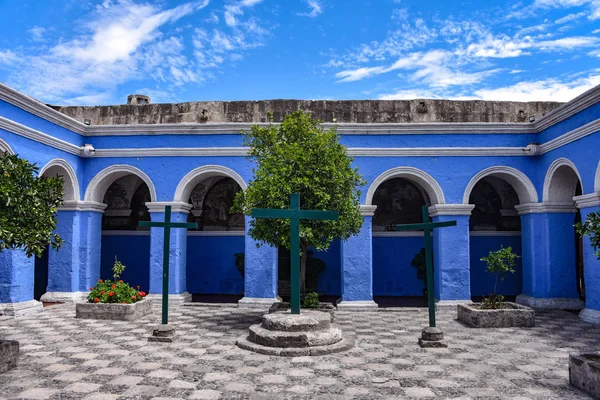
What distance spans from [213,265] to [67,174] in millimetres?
4863

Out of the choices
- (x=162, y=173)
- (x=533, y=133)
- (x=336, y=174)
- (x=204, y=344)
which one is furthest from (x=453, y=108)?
(x=204, y=344)

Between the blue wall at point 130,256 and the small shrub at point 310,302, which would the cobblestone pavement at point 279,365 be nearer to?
the small shrub at point 310,302

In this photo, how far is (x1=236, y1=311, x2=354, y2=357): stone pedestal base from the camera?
6250 millimetres

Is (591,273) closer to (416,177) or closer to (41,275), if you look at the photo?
(416,177)

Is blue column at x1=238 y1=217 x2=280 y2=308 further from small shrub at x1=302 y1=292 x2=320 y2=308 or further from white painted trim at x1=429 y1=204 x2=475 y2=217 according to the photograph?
white painted trim at x1=429 y1=204 x2=475 y2=217

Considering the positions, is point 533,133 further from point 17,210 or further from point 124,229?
point 124,229

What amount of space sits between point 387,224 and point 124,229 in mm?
8040

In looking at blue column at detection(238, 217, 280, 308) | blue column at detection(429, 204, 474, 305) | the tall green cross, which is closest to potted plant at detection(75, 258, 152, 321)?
blue column at detection(238, 217, 280, 308)

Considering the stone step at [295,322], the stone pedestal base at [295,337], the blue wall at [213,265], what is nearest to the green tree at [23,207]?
the stone pedestal base at [295,337]

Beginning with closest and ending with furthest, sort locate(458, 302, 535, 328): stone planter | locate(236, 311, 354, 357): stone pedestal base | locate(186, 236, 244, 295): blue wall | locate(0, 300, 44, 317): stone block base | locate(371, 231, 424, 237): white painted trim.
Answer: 1. locate(236, 311, 354, 357): stone pedestal base
2. locate(458, 302, 535, 328): stone planter
3. locate(0, 300, 44, 317): stone block base
4. locate(371, 231, 424, 237): white painted trim
5. locate(186, 236, 244, 295): blue wall

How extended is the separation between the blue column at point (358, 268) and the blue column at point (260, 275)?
1.64m

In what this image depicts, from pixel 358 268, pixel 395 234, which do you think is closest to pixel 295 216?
pixel 358 268

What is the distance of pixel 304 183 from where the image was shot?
780 centimetres

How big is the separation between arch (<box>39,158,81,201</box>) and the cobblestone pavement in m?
3.55
